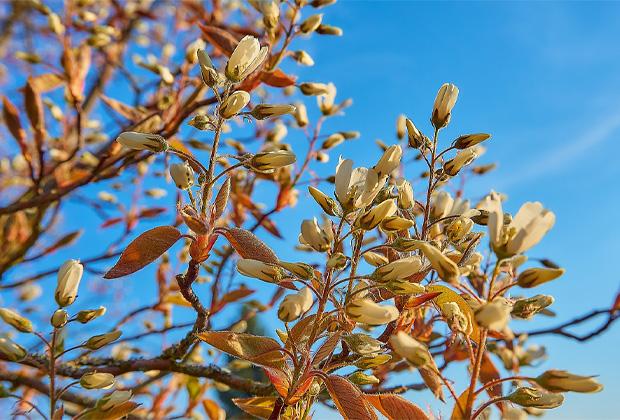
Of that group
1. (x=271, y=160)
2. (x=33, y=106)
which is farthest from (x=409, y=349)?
(x=33, y=106)

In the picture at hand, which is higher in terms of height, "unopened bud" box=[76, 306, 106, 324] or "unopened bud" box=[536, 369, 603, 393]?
"unopened bud" box=[536, 369, 603, 393]

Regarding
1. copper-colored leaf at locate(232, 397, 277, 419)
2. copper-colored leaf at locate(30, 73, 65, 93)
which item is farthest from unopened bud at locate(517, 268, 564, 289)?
copper-colored leaf at locate(30, 73, 65, 93)

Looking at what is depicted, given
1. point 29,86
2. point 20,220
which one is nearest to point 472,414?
point 29,86

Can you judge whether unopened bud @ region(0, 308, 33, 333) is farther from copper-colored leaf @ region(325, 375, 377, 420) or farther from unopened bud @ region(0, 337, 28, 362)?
copper-colored leaf @ region(325, 375, 377, 420)

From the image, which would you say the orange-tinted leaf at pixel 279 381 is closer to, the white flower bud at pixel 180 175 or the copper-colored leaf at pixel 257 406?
the copper-colored leaf at pixel 257 406

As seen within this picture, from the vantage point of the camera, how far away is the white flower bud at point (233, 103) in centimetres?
95

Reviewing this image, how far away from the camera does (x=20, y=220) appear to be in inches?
83.7

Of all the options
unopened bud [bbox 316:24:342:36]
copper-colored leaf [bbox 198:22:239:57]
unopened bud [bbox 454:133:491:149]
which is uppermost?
unopened bud [bbox 316:24:342:36]

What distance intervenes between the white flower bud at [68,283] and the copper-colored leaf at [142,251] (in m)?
0.15

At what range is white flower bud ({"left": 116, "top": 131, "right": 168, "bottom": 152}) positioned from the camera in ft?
3.22

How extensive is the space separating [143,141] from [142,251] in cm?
20

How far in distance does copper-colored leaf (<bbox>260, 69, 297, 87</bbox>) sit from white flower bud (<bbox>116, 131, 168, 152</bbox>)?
54cm

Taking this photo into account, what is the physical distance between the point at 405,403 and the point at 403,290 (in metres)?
0.16

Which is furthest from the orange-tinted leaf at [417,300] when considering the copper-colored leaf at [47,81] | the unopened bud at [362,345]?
the copper-colored leaf at [47,81]
